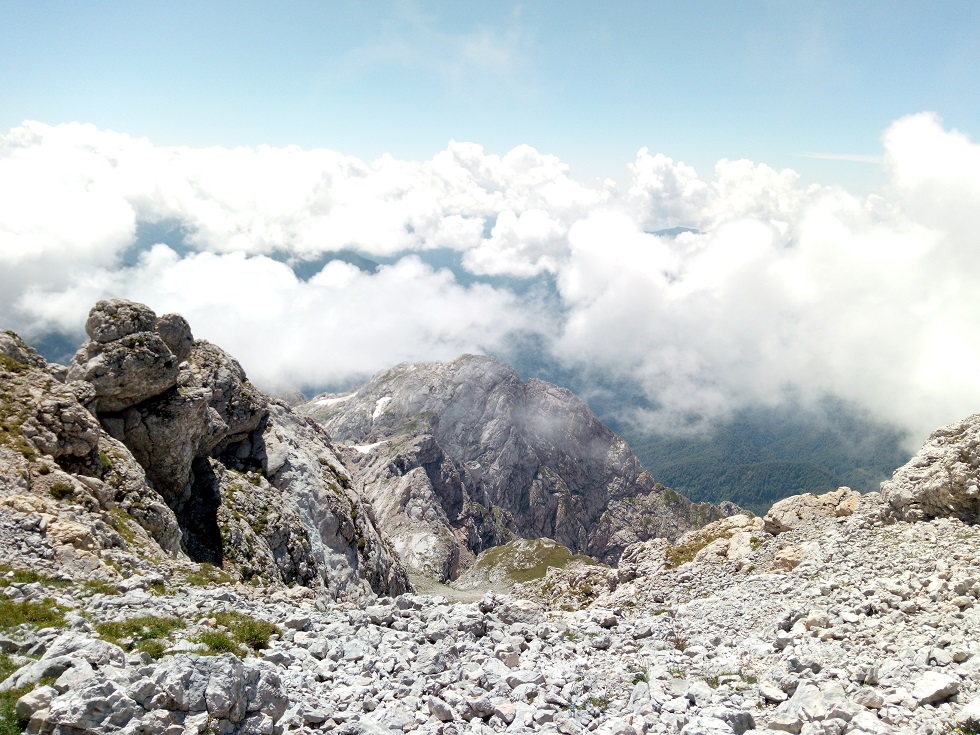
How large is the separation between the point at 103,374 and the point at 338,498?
34754mm

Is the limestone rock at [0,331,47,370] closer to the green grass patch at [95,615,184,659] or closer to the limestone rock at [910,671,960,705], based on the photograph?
the green grass patch at [95,615,184,659]

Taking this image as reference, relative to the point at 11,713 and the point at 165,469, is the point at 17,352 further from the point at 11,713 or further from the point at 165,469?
the point at 11,713

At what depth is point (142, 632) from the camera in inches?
714

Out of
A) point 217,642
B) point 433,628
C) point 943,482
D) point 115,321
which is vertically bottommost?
point 433,628

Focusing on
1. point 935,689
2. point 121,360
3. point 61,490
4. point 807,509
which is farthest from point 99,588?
point 807,509

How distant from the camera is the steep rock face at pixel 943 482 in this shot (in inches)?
1203

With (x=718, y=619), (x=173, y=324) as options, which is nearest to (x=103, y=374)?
(x=173, y=324)

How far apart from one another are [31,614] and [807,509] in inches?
2016

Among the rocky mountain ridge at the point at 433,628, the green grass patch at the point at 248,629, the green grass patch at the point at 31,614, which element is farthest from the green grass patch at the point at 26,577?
the green grass patch at the point at 248,629

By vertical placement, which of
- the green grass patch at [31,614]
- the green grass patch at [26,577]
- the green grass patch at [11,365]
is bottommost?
the green grass patch at [31,614]

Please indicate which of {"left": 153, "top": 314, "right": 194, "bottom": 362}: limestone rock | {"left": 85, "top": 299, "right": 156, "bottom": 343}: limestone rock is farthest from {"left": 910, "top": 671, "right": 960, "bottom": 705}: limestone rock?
{"left": 153, "top": 314, "right": 194, "bottom": 362}: limestone rock

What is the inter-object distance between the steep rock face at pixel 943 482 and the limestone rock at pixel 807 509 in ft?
32.6

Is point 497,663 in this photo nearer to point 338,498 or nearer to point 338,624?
point 338,624

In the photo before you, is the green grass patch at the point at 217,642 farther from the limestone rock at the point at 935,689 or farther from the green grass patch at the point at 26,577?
the limestone rock at the point at 935,689
